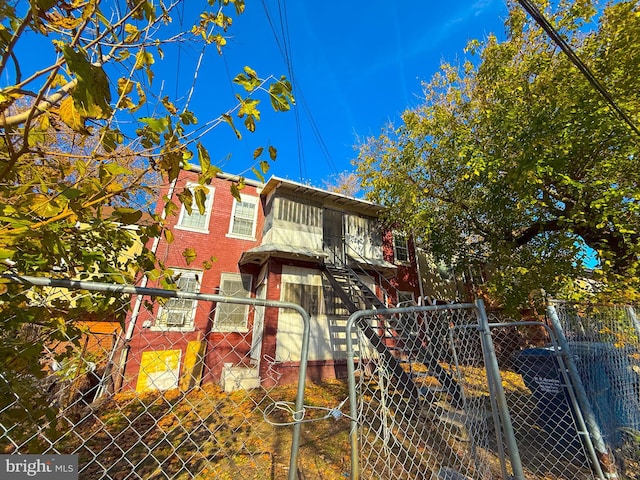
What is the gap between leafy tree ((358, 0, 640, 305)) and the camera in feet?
18.9

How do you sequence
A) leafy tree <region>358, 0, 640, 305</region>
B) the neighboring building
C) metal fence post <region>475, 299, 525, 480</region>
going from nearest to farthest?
1. metal fence post <region>475, 299, 525, 480</region>
2. leafy tree <region>358, 0, 640, 305</region>
3. the neighboring building

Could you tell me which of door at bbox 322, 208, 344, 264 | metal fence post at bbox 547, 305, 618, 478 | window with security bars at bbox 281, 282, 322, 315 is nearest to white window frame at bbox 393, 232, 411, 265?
door at bbox 322, 208, 344, 264

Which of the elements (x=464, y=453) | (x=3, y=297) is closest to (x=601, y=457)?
(x=464, y=453)


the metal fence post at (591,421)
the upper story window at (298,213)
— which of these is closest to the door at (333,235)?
the upper story window at (298,213)

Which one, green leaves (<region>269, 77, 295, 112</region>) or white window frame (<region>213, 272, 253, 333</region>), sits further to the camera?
white window frame (<region>213, 272, 253, 333</region>)

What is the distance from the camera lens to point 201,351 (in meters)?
8.61

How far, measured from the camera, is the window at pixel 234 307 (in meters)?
9.34

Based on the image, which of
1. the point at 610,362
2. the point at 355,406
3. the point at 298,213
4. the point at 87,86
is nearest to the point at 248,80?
the point at 87,86

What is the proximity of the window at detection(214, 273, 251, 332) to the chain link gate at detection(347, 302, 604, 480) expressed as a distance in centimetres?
573

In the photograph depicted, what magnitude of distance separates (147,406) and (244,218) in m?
9.73

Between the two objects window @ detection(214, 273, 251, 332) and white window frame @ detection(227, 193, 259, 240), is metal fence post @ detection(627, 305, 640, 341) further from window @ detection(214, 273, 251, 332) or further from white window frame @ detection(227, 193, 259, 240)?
white window frame @ detection(227, 193, 259, 240)

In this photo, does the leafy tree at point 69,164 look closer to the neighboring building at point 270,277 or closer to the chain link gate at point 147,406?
the chain link gate at point 147,406

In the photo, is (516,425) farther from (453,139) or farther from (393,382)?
Result: (453,139)

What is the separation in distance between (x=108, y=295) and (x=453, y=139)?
983cm
